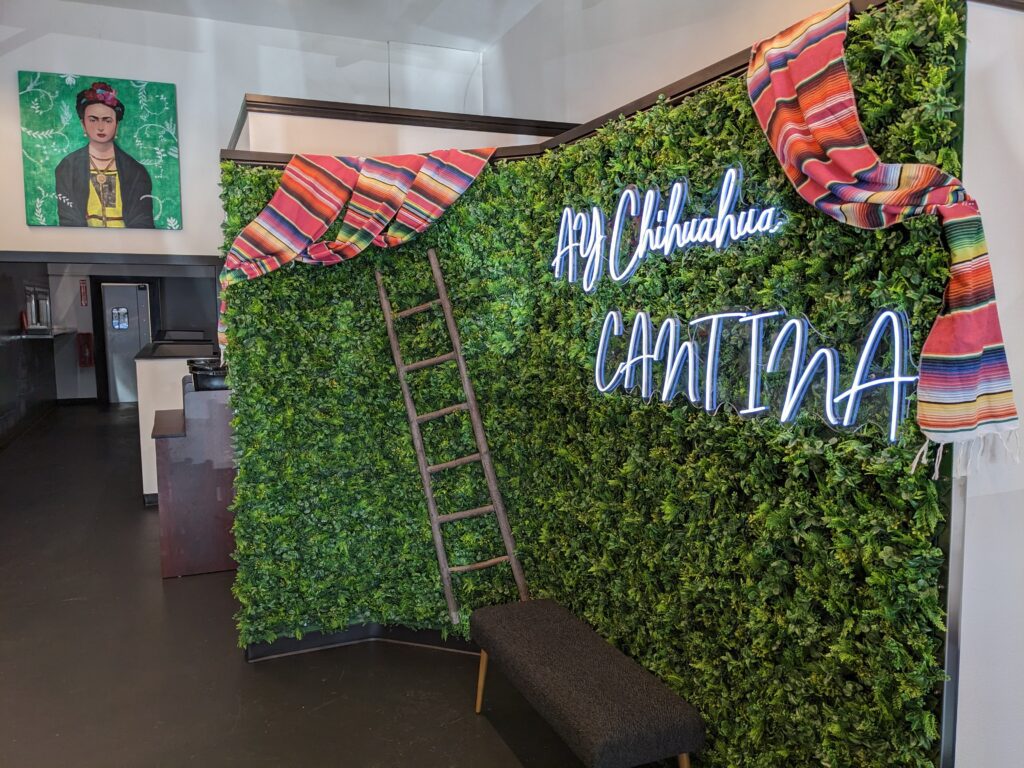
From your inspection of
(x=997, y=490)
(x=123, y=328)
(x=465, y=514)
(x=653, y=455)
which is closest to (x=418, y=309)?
(x=465, y=514)

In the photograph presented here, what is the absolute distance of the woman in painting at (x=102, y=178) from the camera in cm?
664

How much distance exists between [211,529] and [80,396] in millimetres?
9980

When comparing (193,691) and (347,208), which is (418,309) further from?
(193,691)

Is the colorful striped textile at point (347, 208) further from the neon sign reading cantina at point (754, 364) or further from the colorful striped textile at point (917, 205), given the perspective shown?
the colorful striped textile at point (917, 205)

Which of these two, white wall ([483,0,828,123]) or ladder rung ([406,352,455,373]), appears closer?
ladder rung ([406,352,455,373])

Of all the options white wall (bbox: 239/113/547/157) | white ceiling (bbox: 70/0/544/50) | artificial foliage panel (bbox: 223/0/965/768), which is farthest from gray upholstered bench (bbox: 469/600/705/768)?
white ceiling (bbox: 70/0/544/50)

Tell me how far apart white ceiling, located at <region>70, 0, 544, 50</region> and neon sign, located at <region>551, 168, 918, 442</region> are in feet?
14.3

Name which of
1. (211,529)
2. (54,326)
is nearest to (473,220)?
(211,529)

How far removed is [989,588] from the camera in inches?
69.7

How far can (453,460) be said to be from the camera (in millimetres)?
3691

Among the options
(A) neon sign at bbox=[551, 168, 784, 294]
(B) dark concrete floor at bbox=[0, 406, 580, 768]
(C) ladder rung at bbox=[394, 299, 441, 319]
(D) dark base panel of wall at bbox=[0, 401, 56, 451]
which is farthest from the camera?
(D) dark base panel of wall at bbox=[0, 401, 56, 451]

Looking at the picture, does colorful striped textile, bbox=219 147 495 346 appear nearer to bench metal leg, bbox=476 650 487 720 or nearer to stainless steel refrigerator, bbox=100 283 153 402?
bench metal leg, bbox=476 650 487 720

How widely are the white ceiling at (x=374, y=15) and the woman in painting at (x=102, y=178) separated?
833mm

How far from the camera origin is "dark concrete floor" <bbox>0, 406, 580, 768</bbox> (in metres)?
3.03
